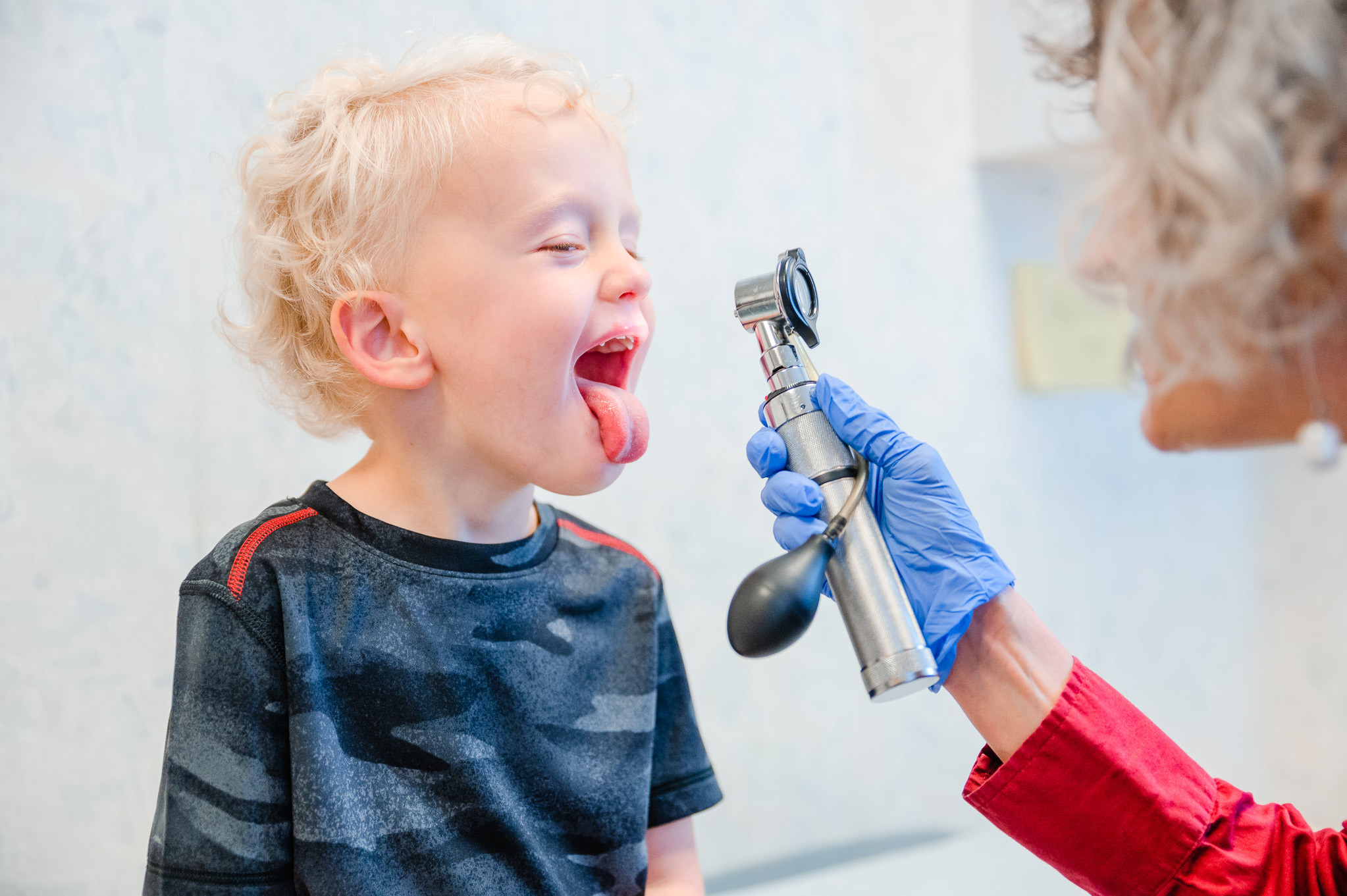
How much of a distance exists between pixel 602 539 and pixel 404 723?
9.0 inches

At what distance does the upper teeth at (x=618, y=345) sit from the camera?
0.71 m

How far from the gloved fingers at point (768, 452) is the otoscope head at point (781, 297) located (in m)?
0.07

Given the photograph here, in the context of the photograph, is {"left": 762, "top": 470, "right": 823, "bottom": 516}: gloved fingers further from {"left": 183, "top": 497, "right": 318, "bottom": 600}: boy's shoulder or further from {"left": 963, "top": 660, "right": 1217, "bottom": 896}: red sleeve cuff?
{"left": 183, "top": 497, "right": 318, "bottom": 600}: boy's shoulder

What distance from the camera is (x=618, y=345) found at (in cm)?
72

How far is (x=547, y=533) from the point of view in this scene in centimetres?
77

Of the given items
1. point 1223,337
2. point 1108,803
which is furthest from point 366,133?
point 1108,803

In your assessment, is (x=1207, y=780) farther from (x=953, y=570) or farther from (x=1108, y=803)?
(x=953, y=570)

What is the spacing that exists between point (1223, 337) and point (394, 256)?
49cm

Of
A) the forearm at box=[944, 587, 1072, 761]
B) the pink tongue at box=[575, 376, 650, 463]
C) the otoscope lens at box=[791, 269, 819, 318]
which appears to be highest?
the otoscope lens at box=[791, 269, 819, 318]

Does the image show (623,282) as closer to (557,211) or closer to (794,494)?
(557,211)

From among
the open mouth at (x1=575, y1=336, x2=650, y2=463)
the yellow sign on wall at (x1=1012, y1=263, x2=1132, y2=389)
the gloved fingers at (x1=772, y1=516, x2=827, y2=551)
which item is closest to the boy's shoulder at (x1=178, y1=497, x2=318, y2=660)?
the open mouth at (x1=575, y1=336, x2=650, y2=463)

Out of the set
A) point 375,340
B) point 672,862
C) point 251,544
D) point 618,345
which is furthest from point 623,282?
point 672,862

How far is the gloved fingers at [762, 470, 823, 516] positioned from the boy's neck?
0.20 meters

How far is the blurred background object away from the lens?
827mm
